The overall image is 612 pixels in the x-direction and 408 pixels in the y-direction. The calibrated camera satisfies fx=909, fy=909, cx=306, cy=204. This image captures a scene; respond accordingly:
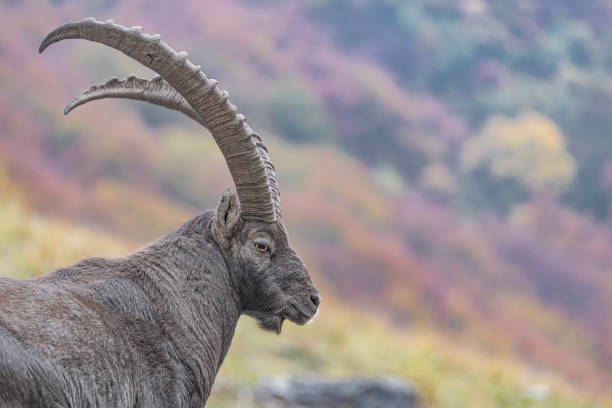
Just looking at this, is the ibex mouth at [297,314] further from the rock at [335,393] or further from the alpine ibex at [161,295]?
the rock at [335,393]

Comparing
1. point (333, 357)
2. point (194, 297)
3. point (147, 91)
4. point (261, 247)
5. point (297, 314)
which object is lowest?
point (194, 297)

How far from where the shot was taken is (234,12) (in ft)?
100

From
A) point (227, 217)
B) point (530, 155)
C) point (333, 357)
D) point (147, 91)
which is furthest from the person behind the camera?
point (530, 155)

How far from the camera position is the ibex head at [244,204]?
521cm

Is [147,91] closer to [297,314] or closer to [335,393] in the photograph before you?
[297,314]

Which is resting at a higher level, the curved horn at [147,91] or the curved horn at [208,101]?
the curved horn at [147,91]

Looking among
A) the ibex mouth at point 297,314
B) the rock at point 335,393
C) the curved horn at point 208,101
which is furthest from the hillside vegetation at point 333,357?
the curved horn at point 208,101

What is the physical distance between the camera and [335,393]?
13367 mm

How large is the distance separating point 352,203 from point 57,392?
21295 mm

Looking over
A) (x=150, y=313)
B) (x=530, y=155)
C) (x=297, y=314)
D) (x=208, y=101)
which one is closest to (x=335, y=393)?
(x=297, y=314)

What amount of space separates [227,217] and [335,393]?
820cm

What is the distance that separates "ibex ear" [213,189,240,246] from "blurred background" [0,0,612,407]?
10771 mm

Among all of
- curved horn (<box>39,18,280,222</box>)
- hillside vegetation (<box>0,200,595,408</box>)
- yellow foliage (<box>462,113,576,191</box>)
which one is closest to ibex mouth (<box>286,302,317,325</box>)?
curved horn (<box>39,18,280,222</box>)

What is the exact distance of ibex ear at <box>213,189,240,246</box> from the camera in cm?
563
